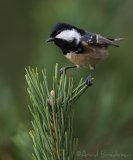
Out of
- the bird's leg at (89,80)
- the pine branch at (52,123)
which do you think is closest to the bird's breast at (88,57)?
the bird's leg at (89,80)

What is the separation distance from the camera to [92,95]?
213cm

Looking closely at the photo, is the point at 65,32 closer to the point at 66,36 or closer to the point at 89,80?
the point at 66,36

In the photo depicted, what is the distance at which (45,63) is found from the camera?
89.8 inches

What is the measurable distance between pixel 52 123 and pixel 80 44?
115cm

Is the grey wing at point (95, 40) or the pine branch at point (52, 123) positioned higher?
the grey wing at point (95, 40)

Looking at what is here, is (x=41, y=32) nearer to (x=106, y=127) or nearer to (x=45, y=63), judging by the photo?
(x=45, y=63)

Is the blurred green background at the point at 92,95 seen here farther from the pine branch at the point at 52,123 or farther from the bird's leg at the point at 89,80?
the pine branch at the point at 52,123

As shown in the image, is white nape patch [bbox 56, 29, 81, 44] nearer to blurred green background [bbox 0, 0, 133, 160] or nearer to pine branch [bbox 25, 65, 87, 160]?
blurred green background [bbox 0, 0, 133, 160]

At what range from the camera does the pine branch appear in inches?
56.1

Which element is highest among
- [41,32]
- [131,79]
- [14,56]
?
[14,56]

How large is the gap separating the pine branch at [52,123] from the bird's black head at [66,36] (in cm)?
76

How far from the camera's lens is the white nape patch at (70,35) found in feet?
7.74

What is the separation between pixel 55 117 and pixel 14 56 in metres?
2.45

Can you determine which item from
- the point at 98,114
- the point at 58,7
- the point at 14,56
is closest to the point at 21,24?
the point at 14,56
